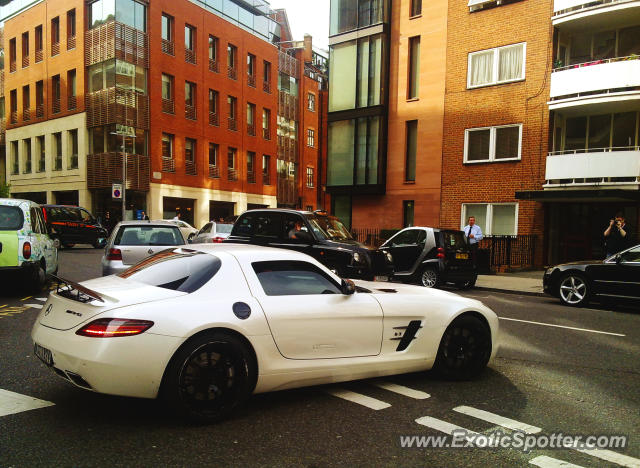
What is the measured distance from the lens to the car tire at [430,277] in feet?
43.4

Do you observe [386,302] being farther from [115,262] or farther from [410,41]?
[410,41]

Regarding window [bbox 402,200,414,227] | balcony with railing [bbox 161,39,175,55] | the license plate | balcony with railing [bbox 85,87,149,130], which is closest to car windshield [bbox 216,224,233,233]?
window [bbox 402,200,414,227]

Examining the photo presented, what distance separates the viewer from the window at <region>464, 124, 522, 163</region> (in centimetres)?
1997

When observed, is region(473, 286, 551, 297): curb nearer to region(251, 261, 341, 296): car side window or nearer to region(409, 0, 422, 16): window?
region(251, 261, 341, 296): car side window

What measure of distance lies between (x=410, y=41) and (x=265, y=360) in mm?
21724


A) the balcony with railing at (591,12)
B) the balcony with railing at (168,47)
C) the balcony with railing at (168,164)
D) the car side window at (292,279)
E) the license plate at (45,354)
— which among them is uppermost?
the balcony with railing at (168,47)

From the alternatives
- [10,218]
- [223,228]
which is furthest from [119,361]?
[223,228]

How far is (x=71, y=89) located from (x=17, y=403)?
34929mm

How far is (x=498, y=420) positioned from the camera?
4176 millimetres

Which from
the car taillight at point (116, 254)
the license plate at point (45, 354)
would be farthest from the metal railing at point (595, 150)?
the license plate at point (45, 354)

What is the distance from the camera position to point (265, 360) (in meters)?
4.16

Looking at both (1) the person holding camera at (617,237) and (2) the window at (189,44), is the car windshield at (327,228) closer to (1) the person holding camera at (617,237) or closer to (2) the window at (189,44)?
(1) the person holding camera at (617,237)

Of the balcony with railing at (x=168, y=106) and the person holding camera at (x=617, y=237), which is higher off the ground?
the balcony with railing at (x=168, y=106)

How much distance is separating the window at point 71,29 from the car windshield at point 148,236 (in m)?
28.2
